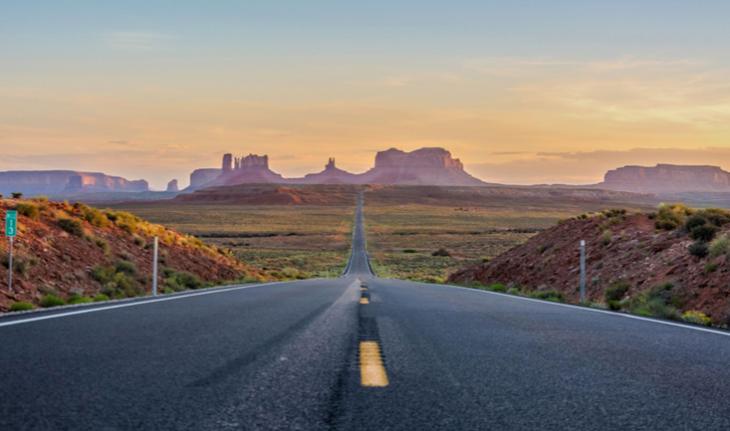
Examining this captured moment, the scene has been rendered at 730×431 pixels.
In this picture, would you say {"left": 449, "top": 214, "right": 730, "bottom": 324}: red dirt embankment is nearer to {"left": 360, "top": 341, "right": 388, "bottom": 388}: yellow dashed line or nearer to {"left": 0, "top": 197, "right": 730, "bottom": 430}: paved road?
{"left": 0, "top": 197, "right": 730, "bottom": 430}: paved road

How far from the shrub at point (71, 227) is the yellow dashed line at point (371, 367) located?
61.7 feet

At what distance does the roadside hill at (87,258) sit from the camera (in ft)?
56.9

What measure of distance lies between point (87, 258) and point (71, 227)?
221 cm

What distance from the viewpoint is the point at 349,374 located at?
494cm

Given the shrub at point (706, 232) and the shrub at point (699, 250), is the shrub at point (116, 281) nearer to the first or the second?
the shrub at point (699, 250)

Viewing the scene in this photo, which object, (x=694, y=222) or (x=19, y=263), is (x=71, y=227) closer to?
(x=19, y=263)

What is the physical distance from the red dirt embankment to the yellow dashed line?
823 cm

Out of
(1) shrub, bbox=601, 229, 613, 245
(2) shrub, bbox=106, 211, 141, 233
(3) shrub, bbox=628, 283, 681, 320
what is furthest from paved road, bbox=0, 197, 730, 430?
(2) shrub, bbox=106, 211, 141, 233

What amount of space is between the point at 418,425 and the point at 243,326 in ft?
15.2

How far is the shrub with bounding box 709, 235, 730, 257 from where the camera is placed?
15906 millimetres

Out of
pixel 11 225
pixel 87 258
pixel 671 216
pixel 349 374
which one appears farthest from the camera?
pixel 671 216

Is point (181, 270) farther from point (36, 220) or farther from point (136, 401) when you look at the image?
point (136, 401)

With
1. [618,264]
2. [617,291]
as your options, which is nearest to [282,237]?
[618,264]

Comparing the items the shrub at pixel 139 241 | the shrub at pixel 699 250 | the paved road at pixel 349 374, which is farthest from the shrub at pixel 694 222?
the shrub at pixel 139 241
